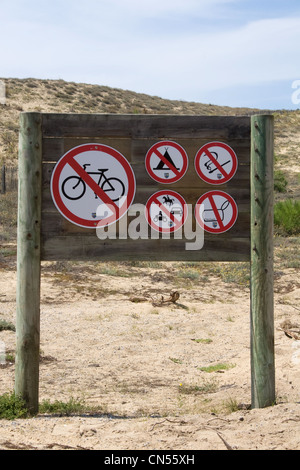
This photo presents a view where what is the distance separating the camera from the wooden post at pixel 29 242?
456 centimetres

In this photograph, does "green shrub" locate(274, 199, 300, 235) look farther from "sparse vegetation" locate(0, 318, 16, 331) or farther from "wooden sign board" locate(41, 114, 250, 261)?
"wooden sign board" locate(41, 114, 250, 261)

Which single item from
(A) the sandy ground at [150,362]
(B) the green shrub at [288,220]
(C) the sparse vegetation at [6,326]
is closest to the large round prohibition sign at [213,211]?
(A) the sandy ground at [150,362]

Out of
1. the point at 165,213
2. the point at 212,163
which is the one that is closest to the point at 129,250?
the point at 165,213

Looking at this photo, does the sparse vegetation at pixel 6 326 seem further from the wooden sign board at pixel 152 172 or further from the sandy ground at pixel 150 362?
the wooden sign board at pixel 152 172

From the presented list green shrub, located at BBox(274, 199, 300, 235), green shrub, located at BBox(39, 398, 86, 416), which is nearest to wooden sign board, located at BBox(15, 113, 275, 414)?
green shrub, located at BBox(39, 398, 86, 416)

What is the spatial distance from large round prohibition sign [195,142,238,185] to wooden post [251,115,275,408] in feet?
0.79

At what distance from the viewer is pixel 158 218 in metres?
4.67

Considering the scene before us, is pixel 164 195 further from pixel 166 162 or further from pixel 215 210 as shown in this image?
pixel 215 210

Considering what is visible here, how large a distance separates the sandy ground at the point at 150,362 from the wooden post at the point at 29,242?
1.79 ft

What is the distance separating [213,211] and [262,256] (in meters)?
0.54

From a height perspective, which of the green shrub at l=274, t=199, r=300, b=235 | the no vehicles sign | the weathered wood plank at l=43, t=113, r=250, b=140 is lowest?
the green shrub at l=274, t=199, r=300, b=235

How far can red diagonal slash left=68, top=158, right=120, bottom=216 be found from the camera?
15.2ft
